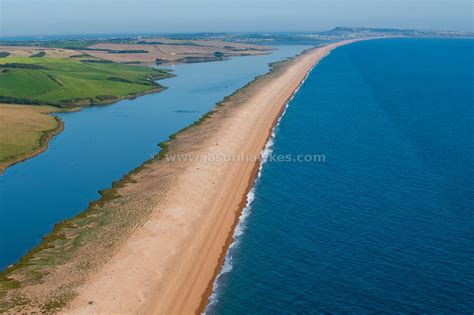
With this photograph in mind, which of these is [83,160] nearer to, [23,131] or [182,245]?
[23,131]

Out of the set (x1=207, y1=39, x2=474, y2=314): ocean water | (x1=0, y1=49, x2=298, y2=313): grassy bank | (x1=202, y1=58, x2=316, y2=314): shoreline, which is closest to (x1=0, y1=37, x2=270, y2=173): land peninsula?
(x1=0, y1=49, x2=298, y2=313): grassy bank

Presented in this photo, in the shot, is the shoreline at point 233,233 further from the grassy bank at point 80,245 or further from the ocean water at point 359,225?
the grassy bank at point 80,245

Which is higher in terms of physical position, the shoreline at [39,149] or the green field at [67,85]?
the green field at [67,85]

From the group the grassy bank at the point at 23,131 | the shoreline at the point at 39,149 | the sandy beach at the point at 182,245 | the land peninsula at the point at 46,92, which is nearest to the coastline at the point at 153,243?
the sandy beach at the point at 182,245

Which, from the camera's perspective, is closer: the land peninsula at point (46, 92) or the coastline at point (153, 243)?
the coastline at point (153, 243)

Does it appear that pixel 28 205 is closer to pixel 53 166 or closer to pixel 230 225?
pixel 53 166

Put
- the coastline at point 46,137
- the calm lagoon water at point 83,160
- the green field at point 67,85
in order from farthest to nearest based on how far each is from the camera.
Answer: the green field at point 67,85 < the coastline at point 46,137 < the calm lagoon water at point 83,160
